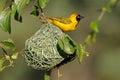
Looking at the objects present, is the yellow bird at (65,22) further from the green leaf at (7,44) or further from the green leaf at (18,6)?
the green leaf at (18,6)

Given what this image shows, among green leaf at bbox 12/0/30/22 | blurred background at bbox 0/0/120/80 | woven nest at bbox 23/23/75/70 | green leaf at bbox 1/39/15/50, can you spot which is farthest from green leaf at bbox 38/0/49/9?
blurred background at bbox 0/0/120/80

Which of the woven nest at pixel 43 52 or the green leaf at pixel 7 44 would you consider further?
the woven nest at pixel 43 52

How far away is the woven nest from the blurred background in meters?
5.97

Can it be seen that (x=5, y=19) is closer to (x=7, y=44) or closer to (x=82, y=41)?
(x=7, y=44)

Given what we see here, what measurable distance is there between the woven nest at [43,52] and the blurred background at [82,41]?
19.6 feet

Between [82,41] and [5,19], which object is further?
[82,41]

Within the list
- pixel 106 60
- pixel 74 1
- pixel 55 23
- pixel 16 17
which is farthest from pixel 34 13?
pixel 74 1

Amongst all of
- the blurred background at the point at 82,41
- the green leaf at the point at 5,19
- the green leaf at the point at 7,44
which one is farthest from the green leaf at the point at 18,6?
the blurred background at the point at 82,41

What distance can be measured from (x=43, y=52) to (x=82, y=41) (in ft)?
23.2

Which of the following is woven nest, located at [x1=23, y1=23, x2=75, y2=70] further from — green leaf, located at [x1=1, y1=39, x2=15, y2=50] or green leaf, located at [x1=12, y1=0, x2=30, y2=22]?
green leaf, located at [x1=12, y1=0, x2=30, y2=22]

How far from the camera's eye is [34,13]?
3156 mm

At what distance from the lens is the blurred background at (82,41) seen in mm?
9859

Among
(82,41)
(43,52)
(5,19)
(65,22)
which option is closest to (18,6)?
(5,19)

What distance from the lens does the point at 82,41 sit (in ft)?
34.1
